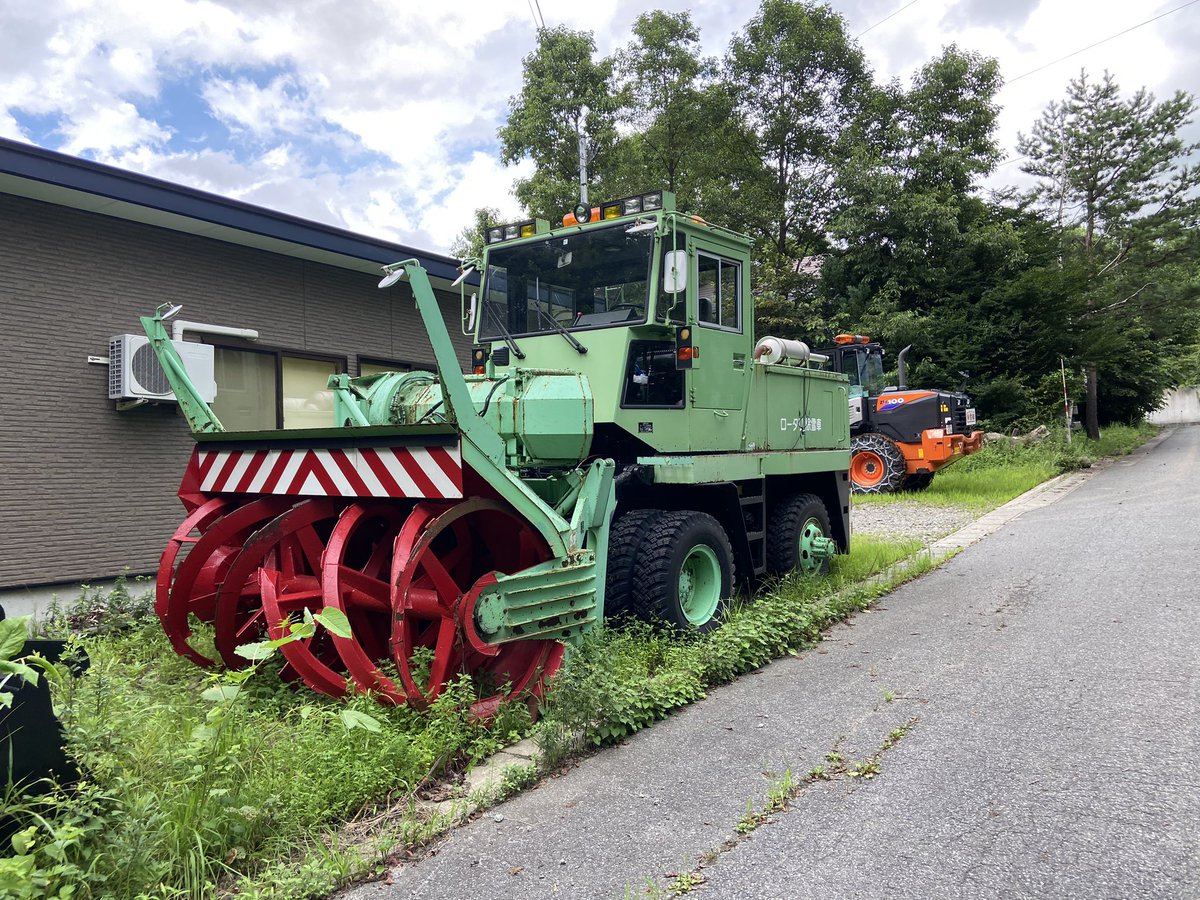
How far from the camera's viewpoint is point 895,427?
15555mm

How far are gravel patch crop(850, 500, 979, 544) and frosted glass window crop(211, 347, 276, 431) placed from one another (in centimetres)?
775

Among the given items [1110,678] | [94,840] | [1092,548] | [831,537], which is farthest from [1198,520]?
[94,840]

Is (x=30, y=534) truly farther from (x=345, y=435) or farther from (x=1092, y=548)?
(x=1092, y=548)

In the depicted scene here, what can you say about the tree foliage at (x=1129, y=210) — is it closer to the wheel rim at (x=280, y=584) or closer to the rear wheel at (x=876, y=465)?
the rear wheel at (x=876, y=465)

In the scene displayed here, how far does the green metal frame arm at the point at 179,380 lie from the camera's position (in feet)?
15.9

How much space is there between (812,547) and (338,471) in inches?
178

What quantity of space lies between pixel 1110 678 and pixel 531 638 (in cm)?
336

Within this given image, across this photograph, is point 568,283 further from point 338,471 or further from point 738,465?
point 338,471

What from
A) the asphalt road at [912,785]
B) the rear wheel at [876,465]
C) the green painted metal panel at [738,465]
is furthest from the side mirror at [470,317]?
the rear wheel at [876,465]

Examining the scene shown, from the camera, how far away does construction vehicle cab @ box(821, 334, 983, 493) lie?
15258 mm

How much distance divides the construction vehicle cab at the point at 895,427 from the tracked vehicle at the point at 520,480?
9190mm

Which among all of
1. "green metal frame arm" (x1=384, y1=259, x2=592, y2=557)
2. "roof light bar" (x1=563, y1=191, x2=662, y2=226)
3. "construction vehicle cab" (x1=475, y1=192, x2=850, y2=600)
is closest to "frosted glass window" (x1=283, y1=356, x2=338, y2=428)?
"construction vehicle cab" (x1=475, y1=192, x2=850, y2=600)

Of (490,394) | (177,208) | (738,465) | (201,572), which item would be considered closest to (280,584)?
(201,572)

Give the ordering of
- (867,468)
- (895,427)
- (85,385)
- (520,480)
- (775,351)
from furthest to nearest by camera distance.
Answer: (867,468), (895,427), (775,351), (85,385), (520,480)
